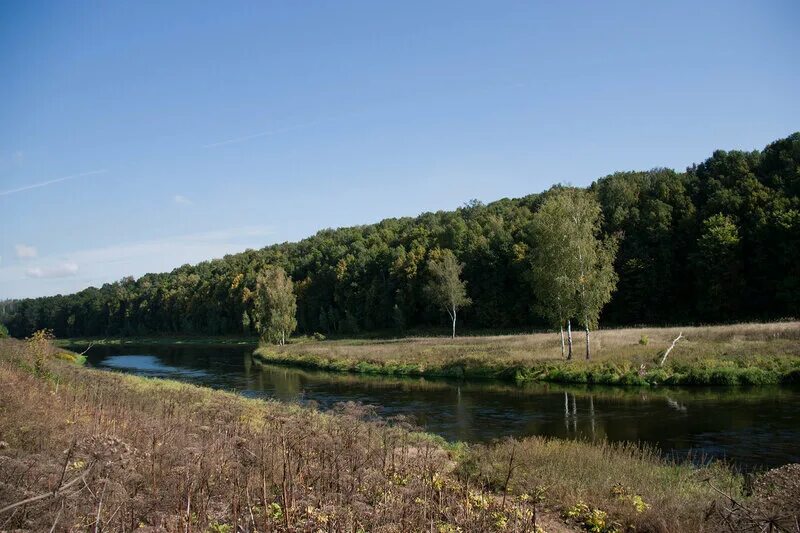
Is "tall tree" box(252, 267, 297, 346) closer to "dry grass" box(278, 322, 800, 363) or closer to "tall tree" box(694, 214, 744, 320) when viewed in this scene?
"dry grass" box(278, 322, 800, 363)

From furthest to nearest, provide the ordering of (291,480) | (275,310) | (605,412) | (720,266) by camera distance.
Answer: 1. (275,310)
2. (720,266)
3. (605,412)
4. (291,480)

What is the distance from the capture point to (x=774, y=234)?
183 ft

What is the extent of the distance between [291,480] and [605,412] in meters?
19.3

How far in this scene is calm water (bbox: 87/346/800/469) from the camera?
17966mm

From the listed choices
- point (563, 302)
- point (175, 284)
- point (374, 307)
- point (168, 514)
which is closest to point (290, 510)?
point (168, 514)

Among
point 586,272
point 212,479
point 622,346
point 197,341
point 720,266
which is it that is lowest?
point 197,341

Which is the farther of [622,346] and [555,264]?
[555,264]

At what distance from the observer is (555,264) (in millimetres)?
38219

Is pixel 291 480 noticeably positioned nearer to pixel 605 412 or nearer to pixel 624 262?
pixel 605 412

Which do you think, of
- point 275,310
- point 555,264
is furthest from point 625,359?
point 275,310

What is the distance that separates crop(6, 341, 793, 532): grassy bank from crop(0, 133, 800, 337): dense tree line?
2867cm

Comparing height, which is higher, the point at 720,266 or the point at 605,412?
the point at 720,266

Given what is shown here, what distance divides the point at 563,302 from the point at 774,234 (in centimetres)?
3288

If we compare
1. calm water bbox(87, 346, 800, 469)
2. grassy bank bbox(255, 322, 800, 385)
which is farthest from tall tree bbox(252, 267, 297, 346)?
calm water bbox(87, 346, 800, 469)
